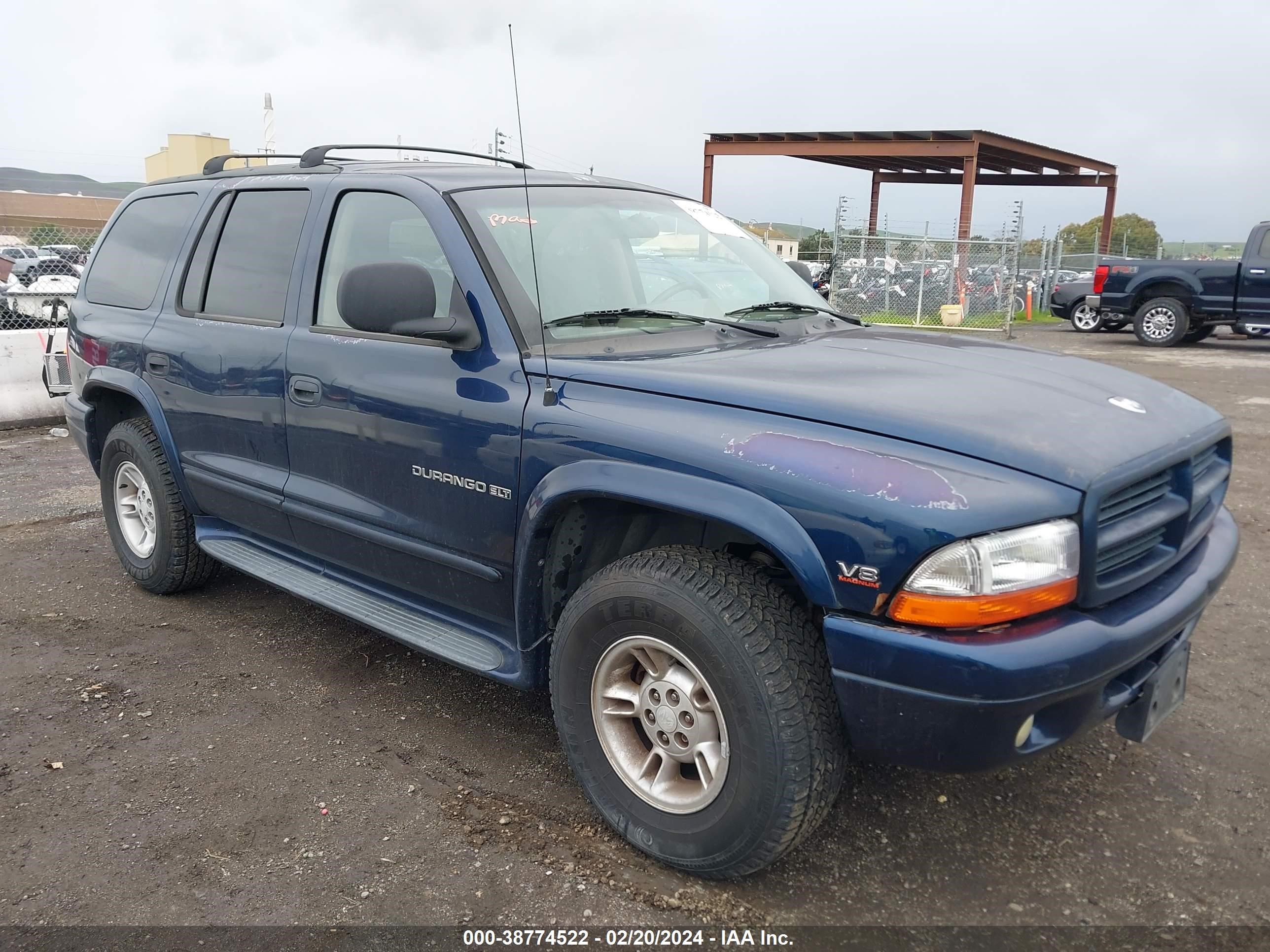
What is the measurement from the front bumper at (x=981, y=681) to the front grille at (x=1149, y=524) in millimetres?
79

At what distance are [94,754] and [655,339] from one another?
2.26 meters

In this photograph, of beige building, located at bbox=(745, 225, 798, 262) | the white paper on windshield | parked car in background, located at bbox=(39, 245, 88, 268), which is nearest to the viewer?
the white paper on windshield

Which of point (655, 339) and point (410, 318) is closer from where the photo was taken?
point (410, 318)

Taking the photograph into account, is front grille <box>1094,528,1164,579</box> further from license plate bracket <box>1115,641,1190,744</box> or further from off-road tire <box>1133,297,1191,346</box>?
off-road tire <box>1133,297,1191,346</box>

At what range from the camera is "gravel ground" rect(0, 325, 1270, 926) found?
2.47 m

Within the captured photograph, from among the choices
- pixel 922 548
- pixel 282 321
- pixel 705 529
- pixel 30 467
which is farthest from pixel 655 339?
pixel 30 467

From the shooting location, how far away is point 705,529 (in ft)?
8.68

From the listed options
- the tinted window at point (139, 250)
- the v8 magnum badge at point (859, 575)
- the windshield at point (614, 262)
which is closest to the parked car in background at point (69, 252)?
the tinted window at point (139, 250)

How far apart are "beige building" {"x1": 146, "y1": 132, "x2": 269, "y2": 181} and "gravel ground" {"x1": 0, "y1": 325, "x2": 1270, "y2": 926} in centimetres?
3376

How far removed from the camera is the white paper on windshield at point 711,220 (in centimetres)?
390

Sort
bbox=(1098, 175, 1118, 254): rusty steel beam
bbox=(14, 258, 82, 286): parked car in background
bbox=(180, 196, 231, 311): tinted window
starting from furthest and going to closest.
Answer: bbox=(1098, 175, 1118, 254): rusty steel beam, bbox=(14, 258, 82, 286): parked car in background, bbox=(180, 196, 231, 311): tinted window

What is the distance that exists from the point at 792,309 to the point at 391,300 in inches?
59.2

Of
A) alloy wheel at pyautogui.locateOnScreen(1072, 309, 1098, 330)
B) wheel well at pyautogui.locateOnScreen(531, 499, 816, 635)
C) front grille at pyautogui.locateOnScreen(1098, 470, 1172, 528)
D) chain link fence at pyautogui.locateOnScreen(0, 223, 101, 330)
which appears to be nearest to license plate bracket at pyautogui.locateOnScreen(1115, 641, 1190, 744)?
front grille at pyautogui.locateOnScreen(1098, 470, 1172, 528)

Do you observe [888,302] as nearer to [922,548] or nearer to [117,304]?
[117,304]
